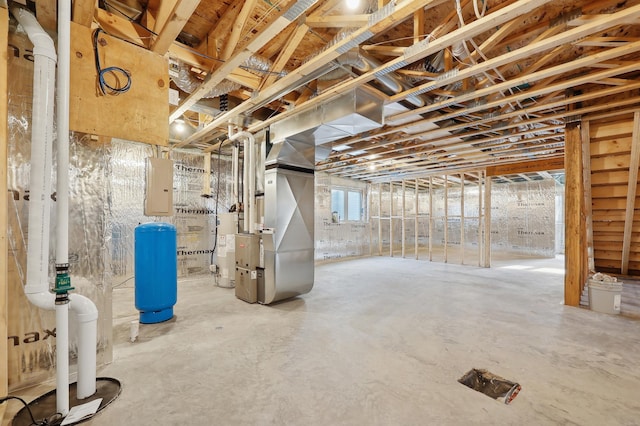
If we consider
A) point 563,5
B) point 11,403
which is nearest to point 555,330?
point 563,5

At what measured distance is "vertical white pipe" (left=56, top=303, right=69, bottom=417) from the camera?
1.50 meters

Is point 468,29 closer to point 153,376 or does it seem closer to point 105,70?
point 105,70

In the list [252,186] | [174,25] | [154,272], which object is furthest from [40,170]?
[252,186]

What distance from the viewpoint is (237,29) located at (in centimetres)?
197

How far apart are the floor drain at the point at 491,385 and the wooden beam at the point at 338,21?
2.53m

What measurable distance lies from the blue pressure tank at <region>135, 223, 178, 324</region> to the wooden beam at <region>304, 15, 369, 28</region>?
248 centimetres

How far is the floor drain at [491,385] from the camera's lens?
1.74 m

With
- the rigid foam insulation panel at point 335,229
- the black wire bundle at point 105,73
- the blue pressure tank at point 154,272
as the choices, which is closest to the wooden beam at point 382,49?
the black wire bundle at point 105,73

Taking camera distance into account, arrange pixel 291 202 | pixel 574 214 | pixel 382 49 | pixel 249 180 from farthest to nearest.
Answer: pixel 249 180 < pixel 291 202 < pixel 574 214 < pixel 382 49

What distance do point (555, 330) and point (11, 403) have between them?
4390 millimetres

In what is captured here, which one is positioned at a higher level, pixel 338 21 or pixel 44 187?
pixel 338 21

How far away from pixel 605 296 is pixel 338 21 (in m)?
4.29

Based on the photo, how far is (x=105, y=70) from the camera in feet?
6.06

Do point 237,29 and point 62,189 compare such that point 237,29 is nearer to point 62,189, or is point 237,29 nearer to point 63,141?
point 63,141
